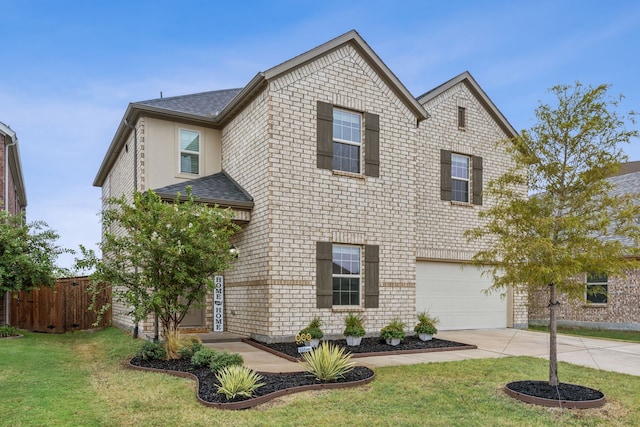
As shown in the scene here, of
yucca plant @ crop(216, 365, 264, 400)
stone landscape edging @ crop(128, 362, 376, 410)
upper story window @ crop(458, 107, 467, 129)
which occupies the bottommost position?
stone landscape edging @ crop(128, 362, 376, 410)

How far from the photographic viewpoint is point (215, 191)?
41.1ft

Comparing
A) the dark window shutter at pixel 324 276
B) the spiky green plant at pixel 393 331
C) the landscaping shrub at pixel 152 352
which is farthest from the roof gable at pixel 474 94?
the landscaping shrub at pixel 152 352

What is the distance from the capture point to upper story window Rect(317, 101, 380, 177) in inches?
481

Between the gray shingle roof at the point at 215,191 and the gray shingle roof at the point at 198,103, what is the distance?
199 centimetres

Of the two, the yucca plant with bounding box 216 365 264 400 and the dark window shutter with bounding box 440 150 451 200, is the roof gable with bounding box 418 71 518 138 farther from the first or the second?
the yucca plant with bounding box 216 365 264 400

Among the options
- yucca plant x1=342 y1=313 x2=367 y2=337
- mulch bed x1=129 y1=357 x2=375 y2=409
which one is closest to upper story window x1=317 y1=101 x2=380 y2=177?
yucca plant x1=342 y1=313 x2=367 y2=337

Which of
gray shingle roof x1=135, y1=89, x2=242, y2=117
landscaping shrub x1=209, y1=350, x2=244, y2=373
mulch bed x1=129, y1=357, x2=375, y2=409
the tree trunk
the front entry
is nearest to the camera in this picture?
mulch bed x1=129, y1=357, x2=375, y2=409

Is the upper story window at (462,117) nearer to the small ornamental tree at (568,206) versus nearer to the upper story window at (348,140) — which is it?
the upper story window at (348,140)

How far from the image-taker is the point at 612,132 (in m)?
7.36

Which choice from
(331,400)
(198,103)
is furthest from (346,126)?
(331,400)

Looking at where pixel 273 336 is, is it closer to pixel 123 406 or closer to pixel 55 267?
pixel 123 406

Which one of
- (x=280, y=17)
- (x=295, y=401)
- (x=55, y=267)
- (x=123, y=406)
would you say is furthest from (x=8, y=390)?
(x=280, y=17)

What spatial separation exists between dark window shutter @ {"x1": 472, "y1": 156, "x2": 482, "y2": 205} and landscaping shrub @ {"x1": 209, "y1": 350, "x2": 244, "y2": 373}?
402 inches

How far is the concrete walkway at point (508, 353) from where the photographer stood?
9.48 metres
